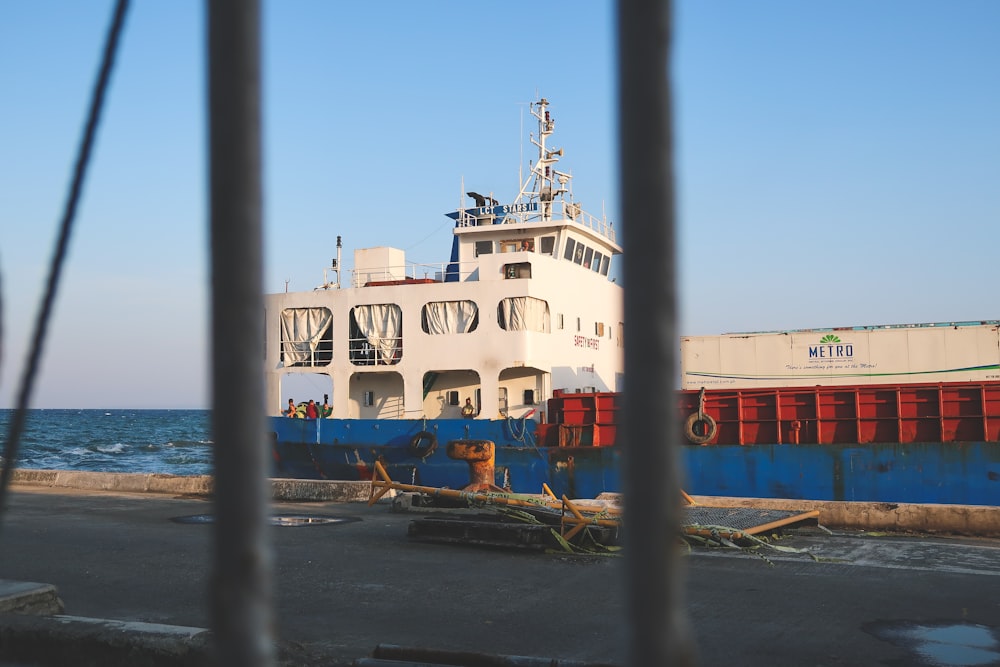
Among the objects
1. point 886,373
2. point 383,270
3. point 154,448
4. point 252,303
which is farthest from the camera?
point 154,448

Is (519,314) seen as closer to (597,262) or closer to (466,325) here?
(466,325)

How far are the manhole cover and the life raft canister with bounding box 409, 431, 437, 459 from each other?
501cm

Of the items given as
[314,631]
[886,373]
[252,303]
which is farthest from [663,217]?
[886,373]

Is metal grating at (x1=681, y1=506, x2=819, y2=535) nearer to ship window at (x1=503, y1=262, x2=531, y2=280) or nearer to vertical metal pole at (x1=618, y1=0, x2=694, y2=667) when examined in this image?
ship window at (x1=503, y1=262, x2=531, y2=280)

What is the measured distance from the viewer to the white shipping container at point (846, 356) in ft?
67.7

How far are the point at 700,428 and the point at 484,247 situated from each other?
7.82m

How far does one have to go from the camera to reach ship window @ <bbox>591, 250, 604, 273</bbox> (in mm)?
24516

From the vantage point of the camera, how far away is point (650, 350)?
1.05m

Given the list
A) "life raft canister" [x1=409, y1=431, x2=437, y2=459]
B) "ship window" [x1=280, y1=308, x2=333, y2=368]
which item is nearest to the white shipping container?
"life raft canister" [x1=409, y1=431, x2=437, y2=459]

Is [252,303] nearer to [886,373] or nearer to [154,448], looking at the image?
[886,373]

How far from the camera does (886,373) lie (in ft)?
68.3

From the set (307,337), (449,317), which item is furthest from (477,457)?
(307,337)

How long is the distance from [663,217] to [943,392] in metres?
17.2

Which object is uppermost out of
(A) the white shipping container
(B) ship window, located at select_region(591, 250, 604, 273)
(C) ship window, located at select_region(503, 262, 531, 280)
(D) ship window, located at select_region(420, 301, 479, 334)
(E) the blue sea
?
(B) ship window, located at select_region(591, 250, 604, 273)
